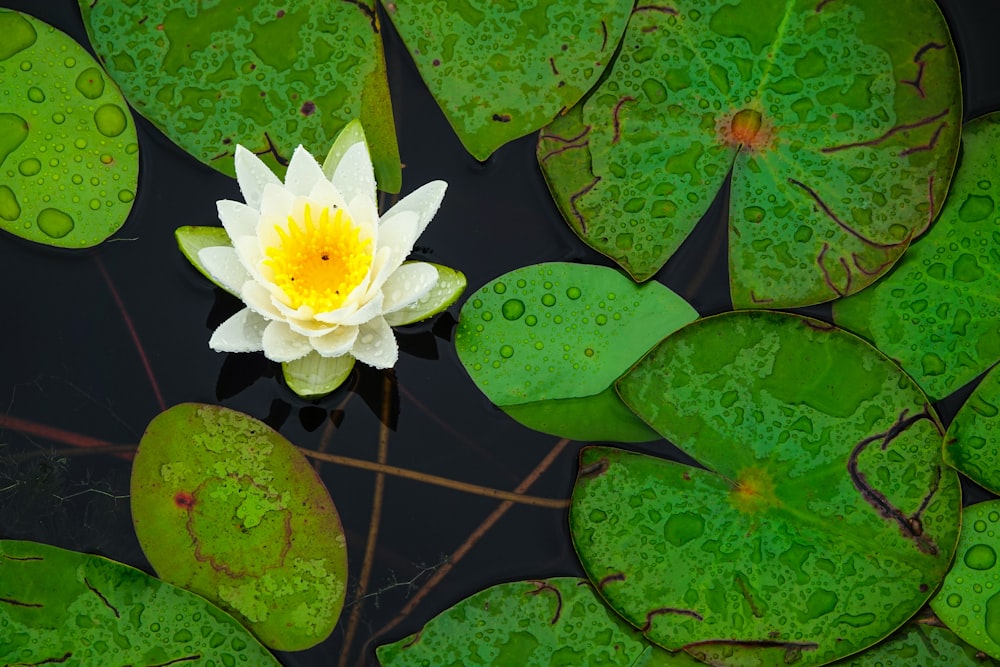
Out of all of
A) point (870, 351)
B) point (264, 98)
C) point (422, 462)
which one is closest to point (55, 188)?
point (264, 98)

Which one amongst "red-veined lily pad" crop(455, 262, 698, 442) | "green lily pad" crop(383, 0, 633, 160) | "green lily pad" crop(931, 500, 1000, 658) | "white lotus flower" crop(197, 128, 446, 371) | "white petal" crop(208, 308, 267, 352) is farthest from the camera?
"green lily pad" crop(383, 0, 633, 160)

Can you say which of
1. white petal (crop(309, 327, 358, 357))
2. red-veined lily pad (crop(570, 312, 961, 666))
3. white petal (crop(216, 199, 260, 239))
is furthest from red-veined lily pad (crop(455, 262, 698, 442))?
white petal (crop(216, 199, 260, 239))

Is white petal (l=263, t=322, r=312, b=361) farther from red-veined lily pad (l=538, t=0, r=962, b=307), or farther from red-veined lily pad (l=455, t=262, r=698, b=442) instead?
red-veined lily pad (l=538, t=0, r=962, b=307)

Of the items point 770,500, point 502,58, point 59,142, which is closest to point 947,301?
point 770,500

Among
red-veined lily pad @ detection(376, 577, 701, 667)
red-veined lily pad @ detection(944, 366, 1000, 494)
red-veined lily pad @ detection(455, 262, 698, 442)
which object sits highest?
red-veined lily pad @ detection(455, 262, 698, 442)

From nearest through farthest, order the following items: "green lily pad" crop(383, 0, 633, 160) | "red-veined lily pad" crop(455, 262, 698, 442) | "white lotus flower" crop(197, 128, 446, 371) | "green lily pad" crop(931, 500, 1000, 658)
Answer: "white lotus flower" crop(197, 128, 446, 371) → "green lily pad" crop(931, 500, 1000, 658) → "red-veined lily pad" crop(455, 262, 698, 442) → "green lily pad" crop(383, 0, 633, 160)

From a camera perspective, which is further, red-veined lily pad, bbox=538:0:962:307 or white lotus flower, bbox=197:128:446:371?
red-veined lily pad, bbox=538:0:962:307

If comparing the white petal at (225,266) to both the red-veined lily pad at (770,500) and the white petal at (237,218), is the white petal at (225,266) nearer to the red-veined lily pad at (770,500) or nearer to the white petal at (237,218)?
the white petal at (237,218)
